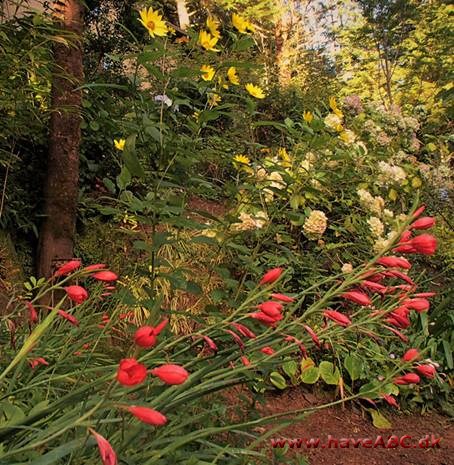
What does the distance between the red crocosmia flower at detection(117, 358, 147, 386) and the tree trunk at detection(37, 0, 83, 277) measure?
2908 millimetres

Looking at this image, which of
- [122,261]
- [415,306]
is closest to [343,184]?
[122,261]

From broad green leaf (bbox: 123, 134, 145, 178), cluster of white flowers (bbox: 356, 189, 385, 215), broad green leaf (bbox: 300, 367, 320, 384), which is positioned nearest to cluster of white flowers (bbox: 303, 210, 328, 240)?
cluster of white flowers (bbox: 356, 189, 385, 215)

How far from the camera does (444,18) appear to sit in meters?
8.96

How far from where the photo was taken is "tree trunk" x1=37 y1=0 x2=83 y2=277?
11.2 ft

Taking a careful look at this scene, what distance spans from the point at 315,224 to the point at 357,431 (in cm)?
115

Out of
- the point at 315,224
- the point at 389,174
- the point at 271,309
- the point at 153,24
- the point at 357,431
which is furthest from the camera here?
the point at 389,174

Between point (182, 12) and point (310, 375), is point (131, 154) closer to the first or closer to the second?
point (310, 375)

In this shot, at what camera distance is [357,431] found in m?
3.00

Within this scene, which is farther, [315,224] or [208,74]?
[315,224]

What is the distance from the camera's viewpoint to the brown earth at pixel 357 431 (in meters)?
2.65

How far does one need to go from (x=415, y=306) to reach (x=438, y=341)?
2.65 m

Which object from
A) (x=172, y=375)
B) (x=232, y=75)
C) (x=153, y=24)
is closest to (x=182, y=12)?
(x=232, y=75)

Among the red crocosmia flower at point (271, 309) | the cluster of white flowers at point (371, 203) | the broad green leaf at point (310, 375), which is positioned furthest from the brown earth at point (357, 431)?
the red crocosmia flower at point (271, 309)

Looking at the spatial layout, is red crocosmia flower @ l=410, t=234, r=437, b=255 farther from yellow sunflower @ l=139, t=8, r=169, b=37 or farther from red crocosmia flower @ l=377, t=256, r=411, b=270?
yellow sunflower @ l=139, t=8, r=169, b=37
